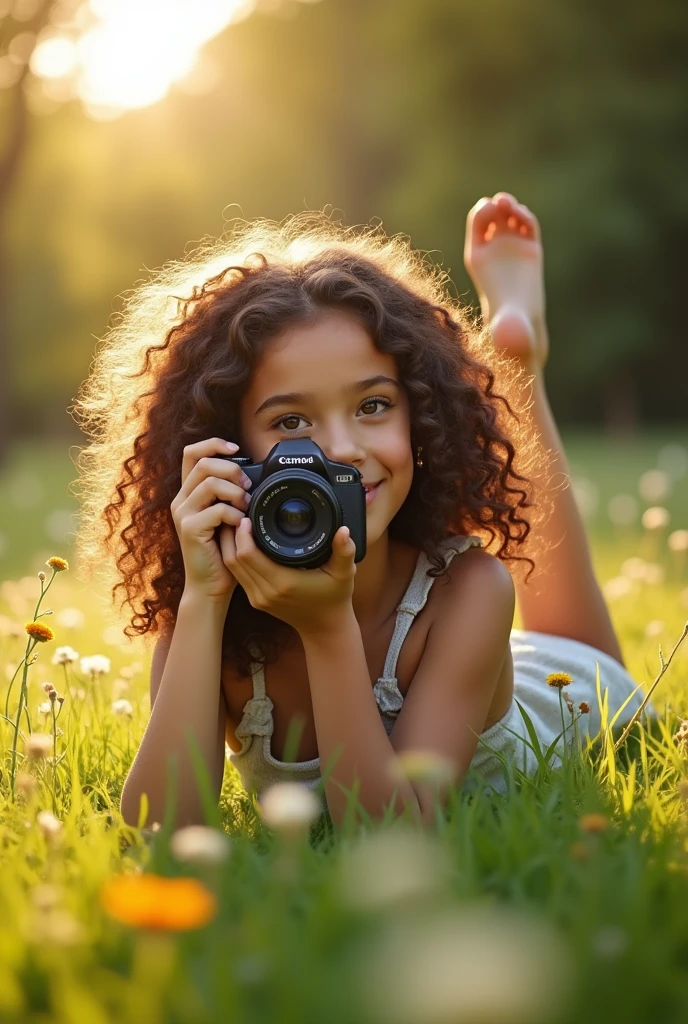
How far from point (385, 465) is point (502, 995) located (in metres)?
1.41

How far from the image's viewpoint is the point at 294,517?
1.92 m

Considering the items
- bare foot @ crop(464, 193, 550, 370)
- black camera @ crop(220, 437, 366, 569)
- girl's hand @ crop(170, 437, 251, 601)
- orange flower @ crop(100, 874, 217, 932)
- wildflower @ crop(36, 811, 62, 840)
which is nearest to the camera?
orange flower @ crop(100, 874, 217, 932)

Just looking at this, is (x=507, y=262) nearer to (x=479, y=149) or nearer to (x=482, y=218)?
(x=482, y=218)

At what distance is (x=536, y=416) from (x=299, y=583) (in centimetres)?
154

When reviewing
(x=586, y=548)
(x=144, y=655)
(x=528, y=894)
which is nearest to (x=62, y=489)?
(x=144, y=655)

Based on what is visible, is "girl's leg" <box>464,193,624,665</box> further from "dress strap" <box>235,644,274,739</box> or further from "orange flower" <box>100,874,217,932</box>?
"orange flower" <box>100,874,217,932</box>

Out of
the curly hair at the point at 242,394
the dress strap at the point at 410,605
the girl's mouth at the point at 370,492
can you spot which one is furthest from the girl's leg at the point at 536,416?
the girl's mouth at the point at 370,492

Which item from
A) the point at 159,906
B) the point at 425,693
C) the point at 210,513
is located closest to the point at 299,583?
the point at 210,513

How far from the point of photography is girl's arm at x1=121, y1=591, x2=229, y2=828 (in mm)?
1913

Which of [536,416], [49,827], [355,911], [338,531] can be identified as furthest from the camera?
[536,416]

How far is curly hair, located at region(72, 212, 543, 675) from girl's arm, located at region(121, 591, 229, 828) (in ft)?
0.87

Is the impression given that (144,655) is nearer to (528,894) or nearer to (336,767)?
(336,767)

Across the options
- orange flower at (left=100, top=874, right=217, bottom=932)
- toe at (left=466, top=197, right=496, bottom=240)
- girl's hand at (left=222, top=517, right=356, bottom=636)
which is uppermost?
toe at (left=466, top=197, right=496, bottom=240)

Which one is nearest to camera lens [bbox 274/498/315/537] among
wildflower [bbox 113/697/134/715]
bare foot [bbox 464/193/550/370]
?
wildflower [bbox 113/697/134/715]
